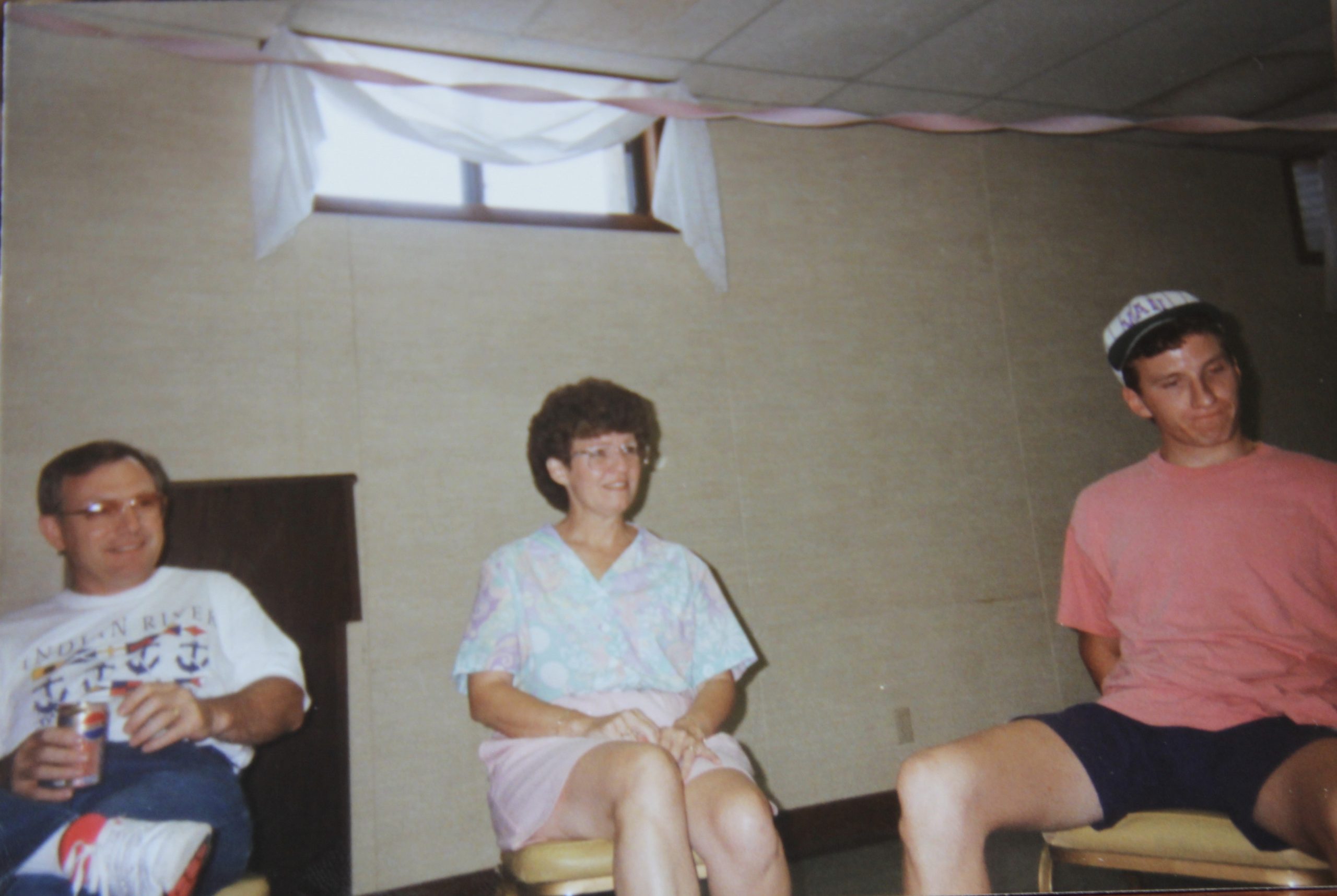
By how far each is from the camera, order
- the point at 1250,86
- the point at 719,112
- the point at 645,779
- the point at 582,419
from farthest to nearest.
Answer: the point at 1250,86, the point at 719,112, the point at 582,419, the point at 645,779

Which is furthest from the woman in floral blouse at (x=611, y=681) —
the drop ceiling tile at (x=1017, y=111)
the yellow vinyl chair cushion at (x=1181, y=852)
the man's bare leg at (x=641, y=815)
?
the drop ceiling tile at (x=1017, y=111)

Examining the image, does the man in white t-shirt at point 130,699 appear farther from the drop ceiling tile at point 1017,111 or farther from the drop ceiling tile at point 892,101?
the drop ceiling tile at point 1017,111

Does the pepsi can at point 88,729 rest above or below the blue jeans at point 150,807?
above

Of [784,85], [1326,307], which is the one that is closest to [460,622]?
[784,85]

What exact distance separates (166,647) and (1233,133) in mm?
3183

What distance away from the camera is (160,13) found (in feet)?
6.15

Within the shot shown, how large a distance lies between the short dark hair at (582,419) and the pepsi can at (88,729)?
2.81 ft

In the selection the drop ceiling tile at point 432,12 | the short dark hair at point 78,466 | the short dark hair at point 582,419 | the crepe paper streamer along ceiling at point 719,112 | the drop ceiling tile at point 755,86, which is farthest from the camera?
the drop ceiling tile at point 755,86

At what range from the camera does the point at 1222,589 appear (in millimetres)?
1255

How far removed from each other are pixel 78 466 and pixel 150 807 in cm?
70

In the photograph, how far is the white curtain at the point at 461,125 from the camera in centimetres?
197

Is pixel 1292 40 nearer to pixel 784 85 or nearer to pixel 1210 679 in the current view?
pixel 784 85

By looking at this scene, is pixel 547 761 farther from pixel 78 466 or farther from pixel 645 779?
pixel 78 466

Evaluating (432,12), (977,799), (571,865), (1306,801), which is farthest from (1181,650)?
(432,12)
